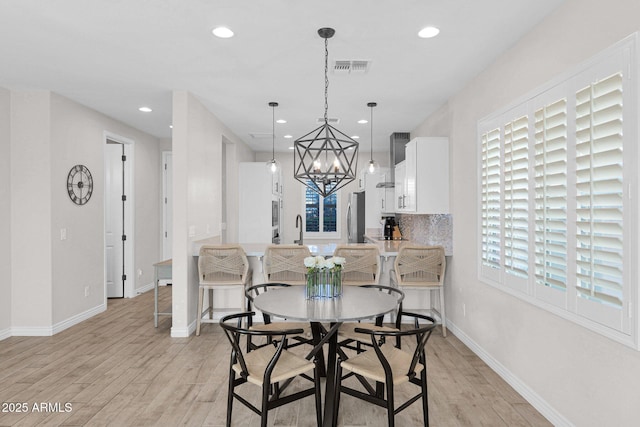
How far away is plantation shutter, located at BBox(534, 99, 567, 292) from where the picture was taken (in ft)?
7.73

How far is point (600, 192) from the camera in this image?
6.67ft

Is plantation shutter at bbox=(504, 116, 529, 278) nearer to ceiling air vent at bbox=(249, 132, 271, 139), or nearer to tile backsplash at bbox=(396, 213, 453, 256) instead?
tile backsplash at bbox=(396, 213, 453, 256)

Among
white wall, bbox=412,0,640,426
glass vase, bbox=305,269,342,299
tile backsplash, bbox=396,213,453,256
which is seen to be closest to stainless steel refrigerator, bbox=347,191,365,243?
tile backsplash, bbox=396,213,453,256

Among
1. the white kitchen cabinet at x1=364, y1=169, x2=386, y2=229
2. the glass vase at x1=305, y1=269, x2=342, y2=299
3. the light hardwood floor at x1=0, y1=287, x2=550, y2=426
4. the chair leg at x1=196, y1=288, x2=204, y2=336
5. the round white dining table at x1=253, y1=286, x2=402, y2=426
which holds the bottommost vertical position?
the light hardwood floor at x1=0, y1=287, x2=550, y2=426

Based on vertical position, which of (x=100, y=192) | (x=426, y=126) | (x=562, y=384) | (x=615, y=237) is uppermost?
(x=426, y=126)

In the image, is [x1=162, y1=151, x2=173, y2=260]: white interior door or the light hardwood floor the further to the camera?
[x1=162, y1=151, x2=173, y2=260]: white interior door

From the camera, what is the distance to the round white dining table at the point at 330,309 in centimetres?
236

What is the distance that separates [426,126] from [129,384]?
454 cm

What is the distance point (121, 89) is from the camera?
4.17 m

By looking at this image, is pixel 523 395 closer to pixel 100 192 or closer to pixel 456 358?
pixel 456 358

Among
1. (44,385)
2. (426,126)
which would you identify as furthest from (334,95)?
(44,385)

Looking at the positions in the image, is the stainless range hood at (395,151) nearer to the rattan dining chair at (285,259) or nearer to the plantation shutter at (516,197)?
the rattan dining chair at (285,259)

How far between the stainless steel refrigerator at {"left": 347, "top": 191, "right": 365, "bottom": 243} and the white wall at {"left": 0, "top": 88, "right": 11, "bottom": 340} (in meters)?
5.03

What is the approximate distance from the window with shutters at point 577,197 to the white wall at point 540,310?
110 millimetres
